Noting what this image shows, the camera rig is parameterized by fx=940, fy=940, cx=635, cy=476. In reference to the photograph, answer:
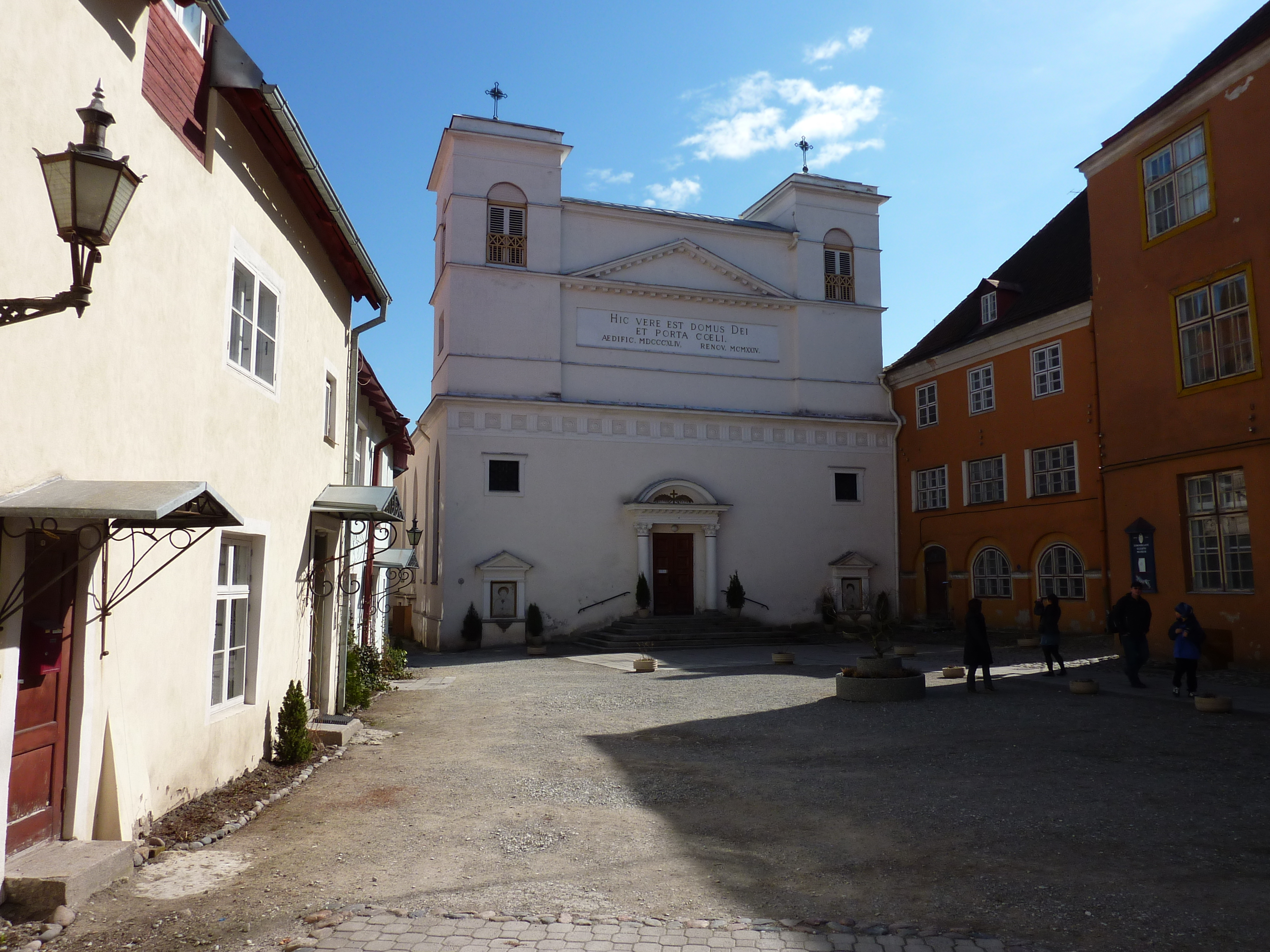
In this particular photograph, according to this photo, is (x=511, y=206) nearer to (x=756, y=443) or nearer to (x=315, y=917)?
(x=756, y=443)

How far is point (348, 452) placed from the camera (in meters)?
12.9

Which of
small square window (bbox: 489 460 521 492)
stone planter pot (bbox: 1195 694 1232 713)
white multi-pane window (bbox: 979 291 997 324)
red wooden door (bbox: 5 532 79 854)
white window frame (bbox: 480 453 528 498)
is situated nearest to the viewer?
red wooden door (bbox: 5 532 79 854)

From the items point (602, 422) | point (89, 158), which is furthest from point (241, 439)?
point (602, 422)

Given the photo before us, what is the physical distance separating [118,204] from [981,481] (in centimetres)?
2545

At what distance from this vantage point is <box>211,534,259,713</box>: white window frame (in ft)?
25.3

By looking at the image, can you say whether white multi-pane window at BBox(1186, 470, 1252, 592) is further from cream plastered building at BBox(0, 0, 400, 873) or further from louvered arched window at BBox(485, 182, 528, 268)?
louvered arched window at BBox(485, 182, 528, 268)

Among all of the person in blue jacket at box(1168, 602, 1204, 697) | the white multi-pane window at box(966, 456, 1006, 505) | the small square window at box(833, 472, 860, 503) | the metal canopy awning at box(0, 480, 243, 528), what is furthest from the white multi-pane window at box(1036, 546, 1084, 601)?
the metal canopy awning at box(0, 480, 243, 528)

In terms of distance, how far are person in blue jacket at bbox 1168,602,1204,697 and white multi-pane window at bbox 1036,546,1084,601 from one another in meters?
9.26

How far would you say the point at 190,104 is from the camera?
709cm

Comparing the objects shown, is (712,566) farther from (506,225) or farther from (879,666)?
(879,666)

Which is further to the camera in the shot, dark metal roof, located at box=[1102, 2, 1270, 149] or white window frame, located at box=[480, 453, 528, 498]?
white window frame, located at box=[480, 453, 528, 498]

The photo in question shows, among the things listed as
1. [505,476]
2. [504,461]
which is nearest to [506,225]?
[504,461]

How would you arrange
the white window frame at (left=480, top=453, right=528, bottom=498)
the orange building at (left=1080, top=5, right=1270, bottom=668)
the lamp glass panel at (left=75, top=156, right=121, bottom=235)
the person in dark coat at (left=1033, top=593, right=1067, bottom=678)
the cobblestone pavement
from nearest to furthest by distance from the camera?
the lamp glass panel at (left=75, top=156, right=121, bottom=235) → the cobblestone pavement → the orange building at (left=1080, top=5, right=1270, bottom=668) → the person in dark coat at (left=1033, top=593, right=1067, bottom=678) → the white window frame at (left=480, top=453, right=528, bottom=498)

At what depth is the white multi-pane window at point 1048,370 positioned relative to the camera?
23797 mm
